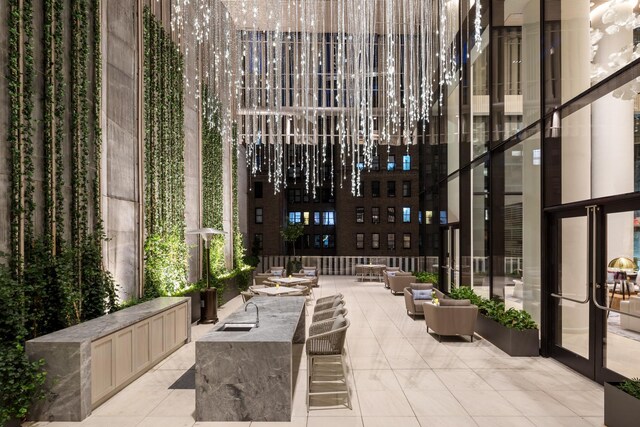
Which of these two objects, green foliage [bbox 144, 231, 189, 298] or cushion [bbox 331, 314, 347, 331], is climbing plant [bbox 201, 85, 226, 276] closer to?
green foliage [bbox 144, 231, 189, 298]

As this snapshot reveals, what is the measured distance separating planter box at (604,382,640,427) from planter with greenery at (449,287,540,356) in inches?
108

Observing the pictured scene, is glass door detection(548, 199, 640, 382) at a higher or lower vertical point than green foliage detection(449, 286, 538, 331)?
higher

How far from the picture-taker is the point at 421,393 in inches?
197

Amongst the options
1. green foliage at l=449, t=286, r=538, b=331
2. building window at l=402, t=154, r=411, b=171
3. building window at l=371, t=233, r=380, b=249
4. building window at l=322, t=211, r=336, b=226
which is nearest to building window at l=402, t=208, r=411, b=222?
building window at l=371, t=233, r=380, b=249

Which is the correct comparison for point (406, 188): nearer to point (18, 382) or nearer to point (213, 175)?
point (213, 175)

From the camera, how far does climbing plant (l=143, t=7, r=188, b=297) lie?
8.18m

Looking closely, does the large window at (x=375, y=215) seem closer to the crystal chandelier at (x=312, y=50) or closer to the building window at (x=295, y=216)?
the building window at (x=295, y=216)

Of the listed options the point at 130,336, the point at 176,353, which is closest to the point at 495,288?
the point at 176,353

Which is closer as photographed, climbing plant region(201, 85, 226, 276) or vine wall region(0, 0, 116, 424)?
vine wall region(0, 0, 116, 424)

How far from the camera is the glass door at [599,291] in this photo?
4953 mm

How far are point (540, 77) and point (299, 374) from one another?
5454 millimetres

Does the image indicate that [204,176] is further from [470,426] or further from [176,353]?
[470,426]

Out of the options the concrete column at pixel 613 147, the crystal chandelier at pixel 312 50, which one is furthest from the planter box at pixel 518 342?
the crystal chandelier at pixel 312 50

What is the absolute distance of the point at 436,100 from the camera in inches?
560
